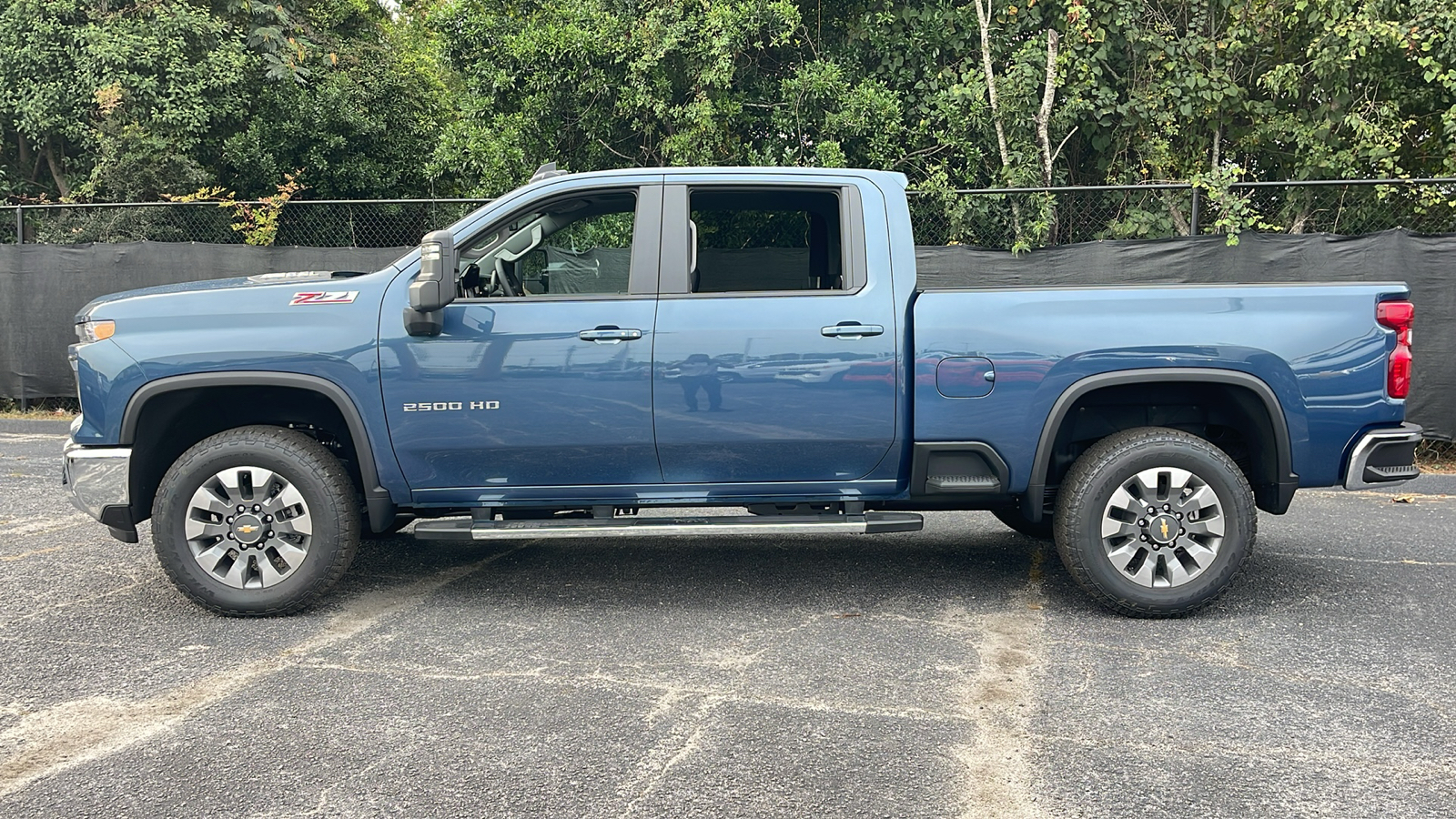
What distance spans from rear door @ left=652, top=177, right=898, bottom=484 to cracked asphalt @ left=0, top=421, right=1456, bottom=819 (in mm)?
726

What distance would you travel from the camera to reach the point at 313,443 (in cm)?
498

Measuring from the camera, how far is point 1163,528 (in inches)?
191

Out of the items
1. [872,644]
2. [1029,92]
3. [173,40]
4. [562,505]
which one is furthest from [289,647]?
[173,40]

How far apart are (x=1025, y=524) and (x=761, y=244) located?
2.17 m

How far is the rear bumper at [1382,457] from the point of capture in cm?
481

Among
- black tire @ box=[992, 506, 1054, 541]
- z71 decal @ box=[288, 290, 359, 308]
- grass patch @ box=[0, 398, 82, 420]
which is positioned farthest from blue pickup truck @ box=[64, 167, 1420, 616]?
grass patch @ box=[0, 398, 82, 420]

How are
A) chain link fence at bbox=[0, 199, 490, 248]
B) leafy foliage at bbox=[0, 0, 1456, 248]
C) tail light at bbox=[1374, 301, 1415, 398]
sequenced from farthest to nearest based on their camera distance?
chain link fence at bbox=[0, 199, 490, 248]
leafy foliage at bbox=[0, 0, 1456, 248]
tail light at bbox=[1374, 301, 1415, 398]

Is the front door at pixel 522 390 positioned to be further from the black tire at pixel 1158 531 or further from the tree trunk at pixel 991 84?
the tree trunk at pixel 991 84

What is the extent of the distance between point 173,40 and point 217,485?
47.6 feet

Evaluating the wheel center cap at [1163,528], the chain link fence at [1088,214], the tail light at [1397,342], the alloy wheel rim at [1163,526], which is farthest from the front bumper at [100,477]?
the chain link fence at [1088,214]

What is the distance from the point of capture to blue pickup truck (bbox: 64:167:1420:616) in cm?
482

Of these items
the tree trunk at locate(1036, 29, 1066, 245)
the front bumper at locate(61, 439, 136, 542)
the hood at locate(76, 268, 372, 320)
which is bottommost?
the front bumper at locate(61, 439, 136, 542)

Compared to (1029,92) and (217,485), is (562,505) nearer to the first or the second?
(217,485)

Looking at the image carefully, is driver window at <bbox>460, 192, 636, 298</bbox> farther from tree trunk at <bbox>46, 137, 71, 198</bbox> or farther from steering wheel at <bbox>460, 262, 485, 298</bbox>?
tree trunk at <bbox>46, 137, 71, 198</bbox>
